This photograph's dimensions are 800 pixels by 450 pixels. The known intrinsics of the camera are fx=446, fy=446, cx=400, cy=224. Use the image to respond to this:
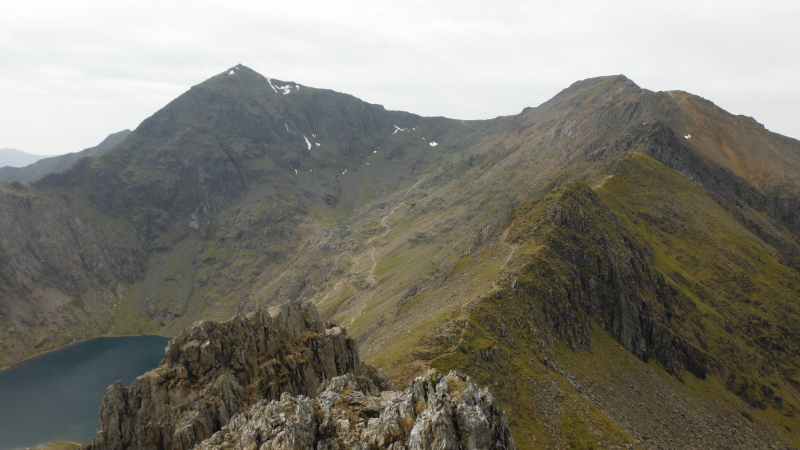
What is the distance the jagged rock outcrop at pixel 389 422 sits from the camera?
2559 cm

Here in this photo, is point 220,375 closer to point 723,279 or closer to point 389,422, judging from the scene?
point 389,422

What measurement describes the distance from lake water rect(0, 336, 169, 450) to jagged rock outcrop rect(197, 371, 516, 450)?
11459cm

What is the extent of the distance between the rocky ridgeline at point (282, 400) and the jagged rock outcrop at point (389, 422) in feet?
0.21

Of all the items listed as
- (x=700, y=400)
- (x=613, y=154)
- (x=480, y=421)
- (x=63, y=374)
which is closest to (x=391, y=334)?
(x=700, y=400)

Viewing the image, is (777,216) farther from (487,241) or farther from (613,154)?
(487,241)

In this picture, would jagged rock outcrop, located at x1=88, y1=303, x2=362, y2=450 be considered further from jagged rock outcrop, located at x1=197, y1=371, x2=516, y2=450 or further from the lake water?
the lake water

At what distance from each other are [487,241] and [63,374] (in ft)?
564

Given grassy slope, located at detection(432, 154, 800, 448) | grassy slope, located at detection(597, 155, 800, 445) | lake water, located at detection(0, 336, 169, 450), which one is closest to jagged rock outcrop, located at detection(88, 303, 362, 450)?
grassy slope, located at detection(432, 154, 800, 448)

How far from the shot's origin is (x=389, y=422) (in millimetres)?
27000

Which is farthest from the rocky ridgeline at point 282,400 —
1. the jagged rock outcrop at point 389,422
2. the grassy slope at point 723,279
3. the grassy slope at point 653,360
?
the grassy slope at point 723,279

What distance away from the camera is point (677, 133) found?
597 feet

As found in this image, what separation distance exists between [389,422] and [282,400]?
A: 39.1 ft

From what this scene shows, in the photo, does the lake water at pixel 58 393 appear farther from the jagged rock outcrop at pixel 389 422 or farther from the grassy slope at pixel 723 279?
the grassy slope at pixel 723 279

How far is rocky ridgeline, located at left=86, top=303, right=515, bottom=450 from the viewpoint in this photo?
26.7 m
